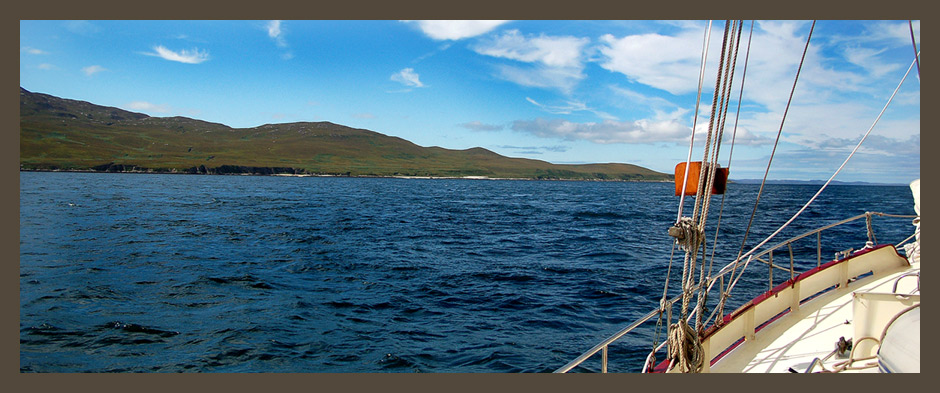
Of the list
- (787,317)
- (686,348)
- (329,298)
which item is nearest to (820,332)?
(787,317)

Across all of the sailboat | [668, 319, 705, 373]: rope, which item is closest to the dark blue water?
the sailboat

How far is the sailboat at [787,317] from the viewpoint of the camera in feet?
17.5

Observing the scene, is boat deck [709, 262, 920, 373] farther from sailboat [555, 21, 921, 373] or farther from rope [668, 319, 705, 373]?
rope [668, 319, 705, 373]

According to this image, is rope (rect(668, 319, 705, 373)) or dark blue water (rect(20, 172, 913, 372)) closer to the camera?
rope (rect(668, 319, 705, 373))

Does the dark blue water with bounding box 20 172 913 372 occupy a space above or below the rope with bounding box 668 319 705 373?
below

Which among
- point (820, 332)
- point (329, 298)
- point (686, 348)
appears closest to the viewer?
point (686, 348)

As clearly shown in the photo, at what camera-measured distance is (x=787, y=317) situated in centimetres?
835

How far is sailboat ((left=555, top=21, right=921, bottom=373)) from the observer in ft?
17.5

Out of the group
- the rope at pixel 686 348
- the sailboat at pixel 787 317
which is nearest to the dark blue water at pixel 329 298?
the sailboat at pixel 787 317

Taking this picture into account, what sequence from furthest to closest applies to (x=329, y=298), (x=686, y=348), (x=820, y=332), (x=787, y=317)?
(x=329, y=298) < (x=787, y=317) < (x=820, y=332) < (x=686, y=348)

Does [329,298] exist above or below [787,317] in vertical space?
below

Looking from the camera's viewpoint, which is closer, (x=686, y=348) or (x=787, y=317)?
(x=686, y=348)

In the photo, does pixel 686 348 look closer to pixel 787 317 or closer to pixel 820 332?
pixel 820 332

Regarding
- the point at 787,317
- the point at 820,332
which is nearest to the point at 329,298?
the point at 787,317
